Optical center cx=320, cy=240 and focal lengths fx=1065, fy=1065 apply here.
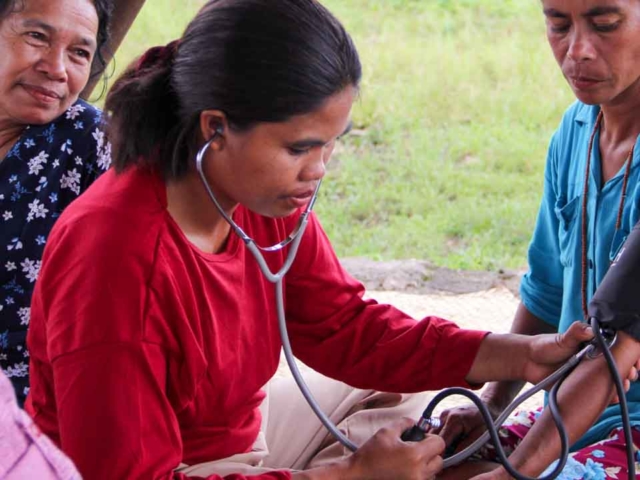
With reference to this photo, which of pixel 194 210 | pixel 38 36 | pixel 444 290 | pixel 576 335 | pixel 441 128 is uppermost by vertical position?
pixel 38 36

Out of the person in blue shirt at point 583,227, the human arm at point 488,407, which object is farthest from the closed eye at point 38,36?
the human arm at point 488,407

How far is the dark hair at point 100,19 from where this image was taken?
91.0 inches

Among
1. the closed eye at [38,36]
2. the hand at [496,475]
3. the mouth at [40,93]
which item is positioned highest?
the closed eye at [38,36]

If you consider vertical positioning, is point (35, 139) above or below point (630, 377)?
above

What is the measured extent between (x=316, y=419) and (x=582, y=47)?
0.92 m

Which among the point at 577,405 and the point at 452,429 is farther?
the point at 452,429

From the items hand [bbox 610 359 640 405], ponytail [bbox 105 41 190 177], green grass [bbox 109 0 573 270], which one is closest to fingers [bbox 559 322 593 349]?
hand [bbox 610 359 640 405]

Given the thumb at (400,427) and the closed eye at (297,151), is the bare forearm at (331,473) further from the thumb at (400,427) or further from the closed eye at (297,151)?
the closed eye at (297,151)

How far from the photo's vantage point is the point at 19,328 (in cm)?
234

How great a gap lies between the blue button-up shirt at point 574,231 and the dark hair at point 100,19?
1.06 m

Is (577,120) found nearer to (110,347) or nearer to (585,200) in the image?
(585,200)

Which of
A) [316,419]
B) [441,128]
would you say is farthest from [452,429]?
[441,128]

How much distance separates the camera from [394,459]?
6.16 ft

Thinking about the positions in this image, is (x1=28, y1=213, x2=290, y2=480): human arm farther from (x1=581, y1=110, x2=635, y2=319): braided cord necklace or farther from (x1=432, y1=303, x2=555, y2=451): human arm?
(x1=581, y1=110, x2=635, y2=319): braided cord necklace
